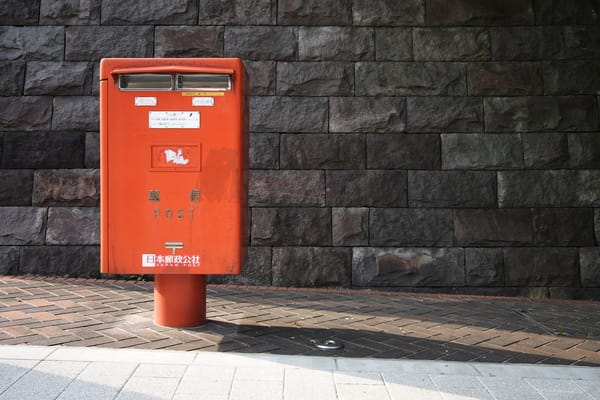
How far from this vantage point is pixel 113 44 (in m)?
6.13

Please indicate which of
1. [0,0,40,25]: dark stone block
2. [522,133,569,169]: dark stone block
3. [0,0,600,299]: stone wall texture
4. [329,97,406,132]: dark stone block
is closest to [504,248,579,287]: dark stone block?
[0,0,600,299]: stone wall texture

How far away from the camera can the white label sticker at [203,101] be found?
3.55 m

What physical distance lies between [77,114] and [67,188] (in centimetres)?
99

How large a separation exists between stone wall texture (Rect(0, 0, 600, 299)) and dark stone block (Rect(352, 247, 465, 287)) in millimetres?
18

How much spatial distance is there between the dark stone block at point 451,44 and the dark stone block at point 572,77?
85cm

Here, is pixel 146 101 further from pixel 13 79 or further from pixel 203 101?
pixel 13 79

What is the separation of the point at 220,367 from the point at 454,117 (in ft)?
14.7

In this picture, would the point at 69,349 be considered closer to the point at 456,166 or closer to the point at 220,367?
the point at 220,367

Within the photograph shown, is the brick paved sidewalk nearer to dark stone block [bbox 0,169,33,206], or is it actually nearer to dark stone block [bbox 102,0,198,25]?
dark stone block [bbox 0,169,33,206]

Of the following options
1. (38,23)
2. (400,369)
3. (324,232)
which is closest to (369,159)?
(324,232)

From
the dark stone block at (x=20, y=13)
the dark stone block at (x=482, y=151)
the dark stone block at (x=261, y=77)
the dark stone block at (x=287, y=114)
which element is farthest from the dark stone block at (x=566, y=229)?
the dark stone block at (x=20, y=13)

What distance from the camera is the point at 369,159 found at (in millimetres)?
5973

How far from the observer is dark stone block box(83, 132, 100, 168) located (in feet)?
19.8

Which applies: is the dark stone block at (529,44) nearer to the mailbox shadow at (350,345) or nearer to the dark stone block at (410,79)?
the dark stone block at (410,79)
